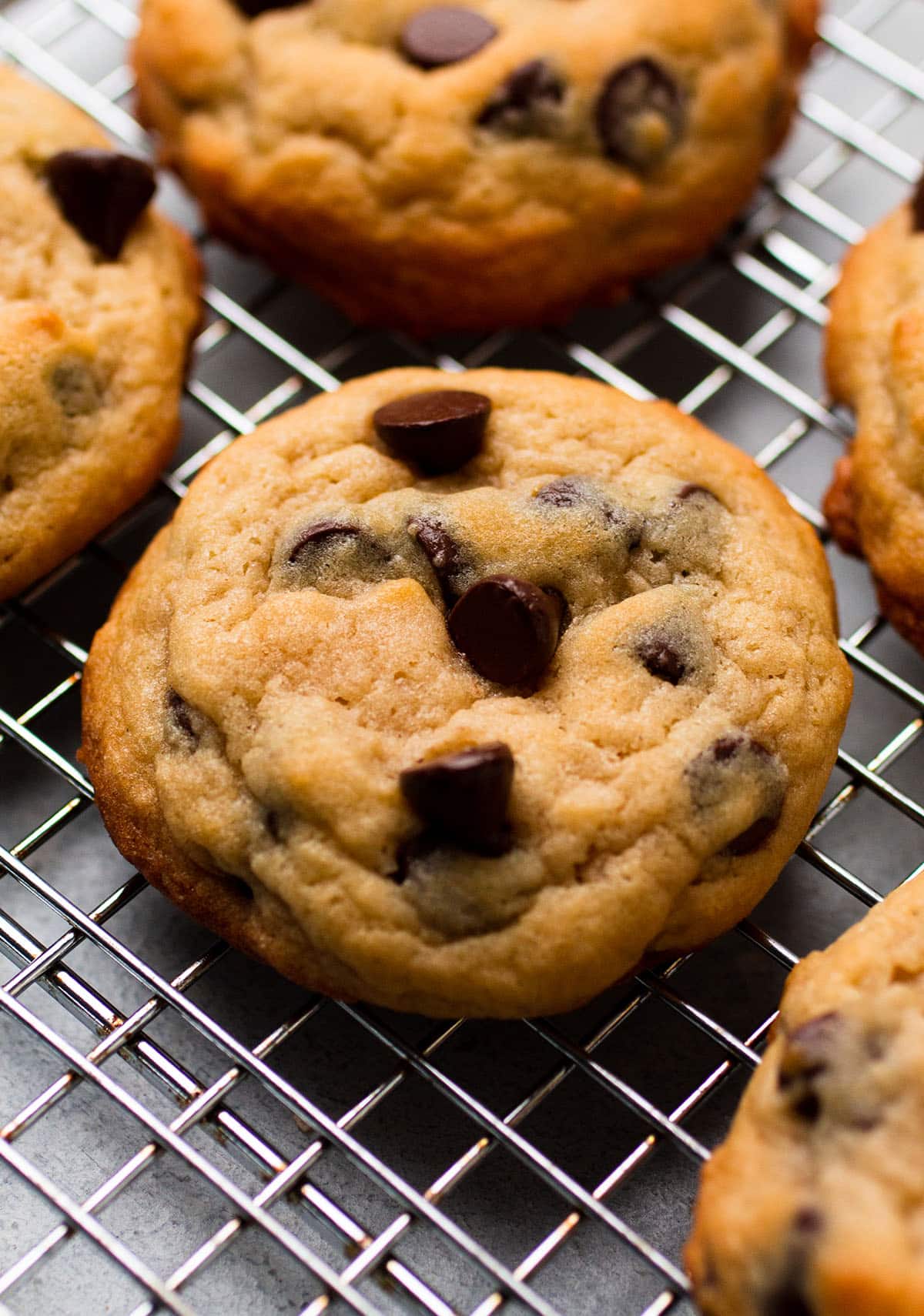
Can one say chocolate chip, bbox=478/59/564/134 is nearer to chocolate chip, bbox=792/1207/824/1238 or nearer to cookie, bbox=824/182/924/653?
cookie, bbox=824/182/924/653

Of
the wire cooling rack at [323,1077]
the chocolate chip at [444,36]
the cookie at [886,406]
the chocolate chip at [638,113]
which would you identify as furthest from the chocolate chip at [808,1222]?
the chocolate chip at [444,36]

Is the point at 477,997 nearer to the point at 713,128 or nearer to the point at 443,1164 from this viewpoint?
the point at 443,1164

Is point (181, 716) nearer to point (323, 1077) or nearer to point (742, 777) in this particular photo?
point (323, 1077)

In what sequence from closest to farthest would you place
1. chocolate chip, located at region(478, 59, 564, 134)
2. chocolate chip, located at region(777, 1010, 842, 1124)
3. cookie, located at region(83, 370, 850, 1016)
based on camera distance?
chocolate chip, located at region(777, 1010, 842, 1124)
cookie, located at region(83, 370, 850, 1016)
chocolate chip, located at region(478, 59, 564, 134)

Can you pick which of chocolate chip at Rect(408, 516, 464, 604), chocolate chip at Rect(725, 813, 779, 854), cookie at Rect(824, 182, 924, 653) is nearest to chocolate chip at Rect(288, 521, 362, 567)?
chocolate chip at Rect(408, 516, 464, 604)

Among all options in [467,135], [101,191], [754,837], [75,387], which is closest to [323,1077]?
[754,837]

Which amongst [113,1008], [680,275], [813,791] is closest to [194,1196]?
[113,1008]

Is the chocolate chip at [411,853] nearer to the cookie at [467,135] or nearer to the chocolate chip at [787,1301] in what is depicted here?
the chocolate chip at [787,1301]
